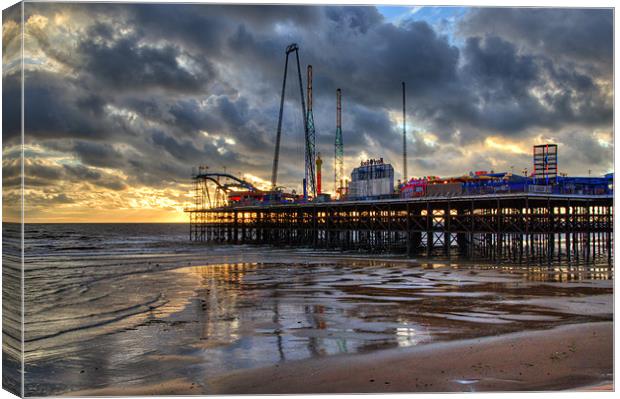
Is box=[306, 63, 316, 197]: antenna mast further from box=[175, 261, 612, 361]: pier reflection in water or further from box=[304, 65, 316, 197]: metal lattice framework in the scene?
box=[175, 261, 612, 361]: pier reflection in water

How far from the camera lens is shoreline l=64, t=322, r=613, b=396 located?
10.2 meters

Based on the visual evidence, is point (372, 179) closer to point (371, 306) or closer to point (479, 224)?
point (479, 224)

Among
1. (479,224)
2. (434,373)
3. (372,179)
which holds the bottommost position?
(434,373)

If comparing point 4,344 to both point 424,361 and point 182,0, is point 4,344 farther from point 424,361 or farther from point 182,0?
point 424,361

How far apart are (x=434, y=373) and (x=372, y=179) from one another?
54.7m

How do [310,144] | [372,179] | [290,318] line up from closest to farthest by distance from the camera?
[290,318] → [372,179] → [310,144]

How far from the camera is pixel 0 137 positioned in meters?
9.87

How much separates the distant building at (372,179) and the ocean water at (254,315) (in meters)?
32.6

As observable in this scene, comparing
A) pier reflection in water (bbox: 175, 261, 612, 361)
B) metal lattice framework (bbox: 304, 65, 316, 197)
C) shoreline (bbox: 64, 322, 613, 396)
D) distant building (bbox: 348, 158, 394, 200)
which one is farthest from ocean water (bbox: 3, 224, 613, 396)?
metal lattice framework (bbox: 304, 65, 316, 197)

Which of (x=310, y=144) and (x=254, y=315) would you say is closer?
(x=254, y=315)

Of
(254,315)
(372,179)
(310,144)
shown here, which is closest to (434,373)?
(254,315)

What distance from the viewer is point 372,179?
6506 centimetres

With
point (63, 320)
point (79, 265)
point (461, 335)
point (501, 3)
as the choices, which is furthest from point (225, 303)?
point (79, 265)

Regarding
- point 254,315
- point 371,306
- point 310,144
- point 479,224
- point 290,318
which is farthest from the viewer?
point 310,144
